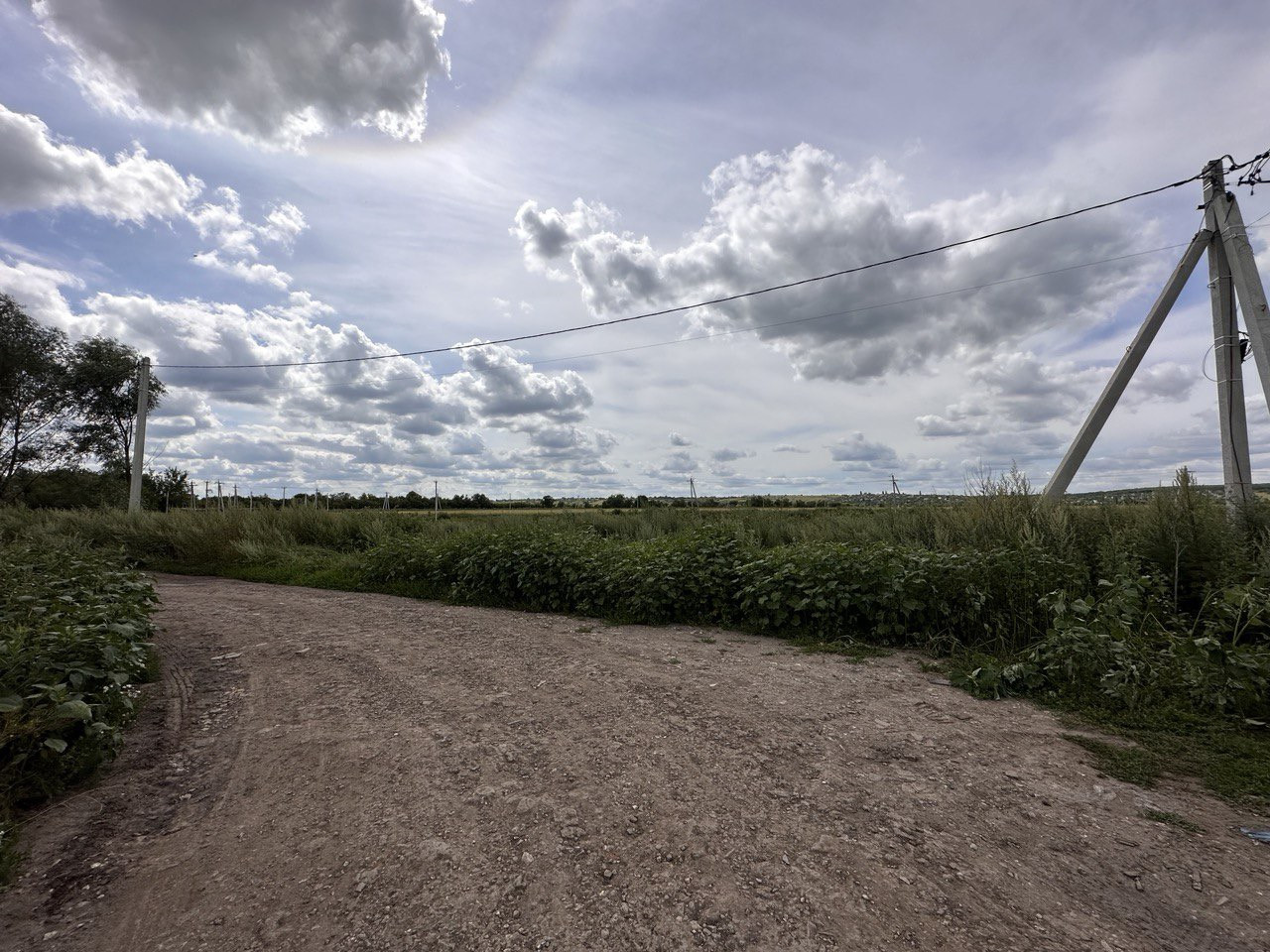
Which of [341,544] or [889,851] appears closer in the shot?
[889,851]

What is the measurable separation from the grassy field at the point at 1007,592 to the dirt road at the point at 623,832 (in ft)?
1.95

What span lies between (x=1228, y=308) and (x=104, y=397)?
4156cm

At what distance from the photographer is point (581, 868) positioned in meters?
2.49

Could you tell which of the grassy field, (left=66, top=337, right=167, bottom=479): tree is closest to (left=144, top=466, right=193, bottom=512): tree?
(left=66, top=337, right=167, bottom=479): tree

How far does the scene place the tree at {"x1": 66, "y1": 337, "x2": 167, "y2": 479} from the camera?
29.8 meters

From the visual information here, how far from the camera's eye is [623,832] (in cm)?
274

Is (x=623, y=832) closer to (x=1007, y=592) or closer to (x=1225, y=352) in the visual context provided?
(x=1007, y=592)

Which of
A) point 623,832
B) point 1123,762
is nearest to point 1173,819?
point 1123,762

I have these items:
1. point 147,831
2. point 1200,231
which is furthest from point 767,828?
point 1200,231

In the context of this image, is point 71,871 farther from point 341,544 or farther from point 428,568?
point 341,544

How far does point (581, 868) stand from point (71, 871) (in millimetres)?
2169

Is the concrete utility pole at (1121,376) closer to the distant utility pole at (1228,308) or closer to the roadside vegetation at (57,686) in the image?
the distant utility pole at (1228,308)

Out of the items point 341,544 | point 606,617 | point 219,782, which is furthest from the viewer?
point 341,544

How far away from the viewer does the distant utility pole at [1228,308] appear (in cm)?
754
